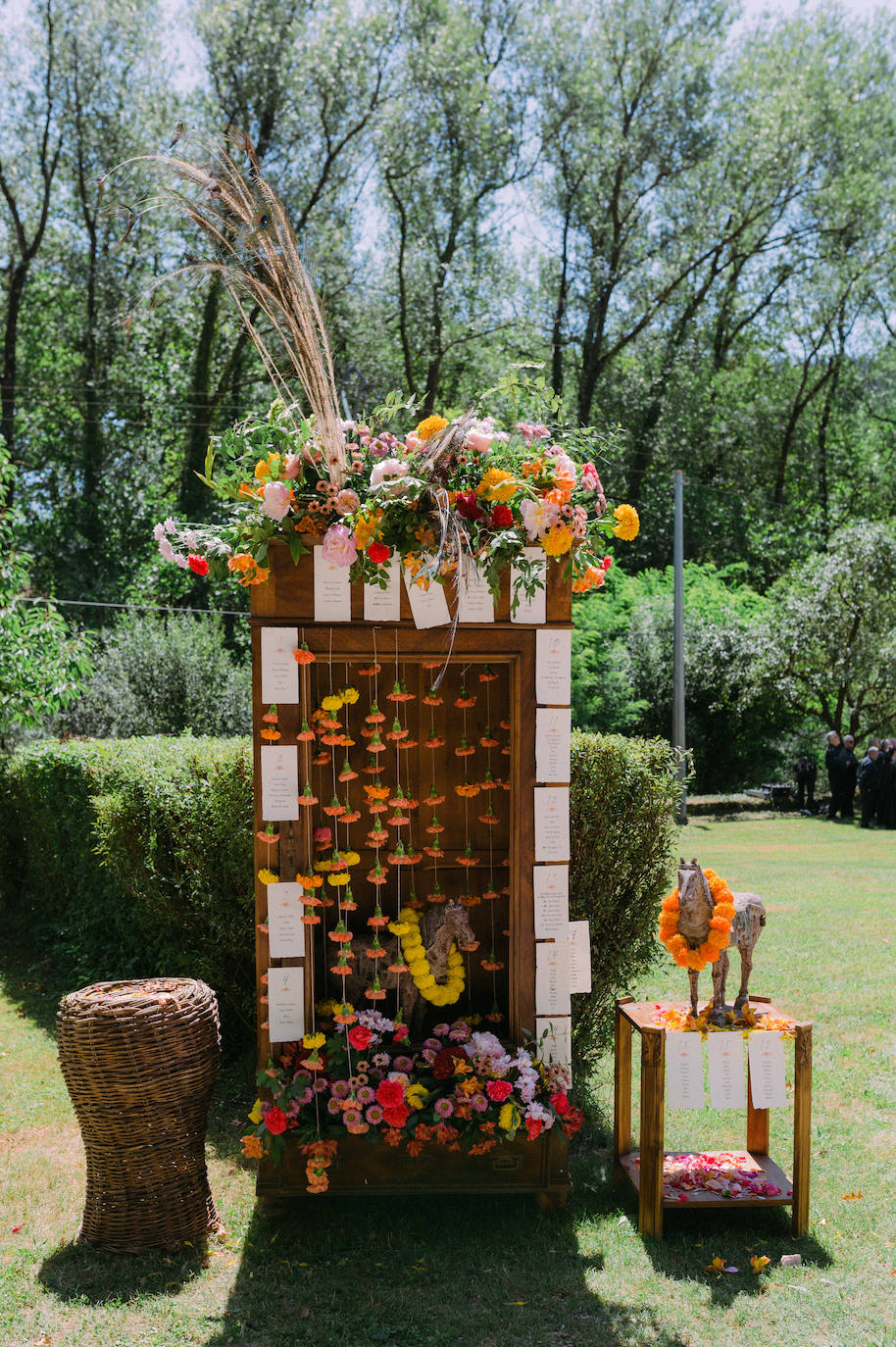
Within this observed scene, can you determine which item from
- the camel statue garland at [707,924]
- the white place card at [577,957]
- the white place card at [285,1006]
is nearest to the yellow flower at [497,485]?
the camel statue garland at [707,924]

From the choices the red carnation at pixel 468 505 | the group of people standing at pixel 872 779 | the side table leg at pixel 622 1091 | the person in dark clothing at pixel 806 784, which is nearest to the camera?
the red carnation at pixel 468 505

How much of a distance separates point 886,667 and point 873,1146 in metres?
14.2

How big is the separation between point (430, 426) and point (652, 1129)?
2423mm

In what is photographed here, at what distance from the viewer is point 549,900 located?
11.8ft

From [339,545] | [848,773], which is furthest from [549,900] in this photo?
[848,773]

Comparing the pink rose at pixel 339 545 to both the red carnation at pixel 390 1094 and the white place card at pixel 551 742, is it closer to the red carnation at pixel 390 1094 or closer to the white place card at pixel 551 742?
the white place card at pixel 551 742

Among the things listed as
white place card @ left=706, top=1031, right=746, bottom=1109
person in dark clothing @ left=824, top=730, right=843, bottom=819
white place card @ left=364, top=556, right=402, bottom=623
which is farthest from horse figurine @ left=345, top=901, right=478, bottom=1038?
person in dark clothing @ left=824, top=730, right=843, bottom=819

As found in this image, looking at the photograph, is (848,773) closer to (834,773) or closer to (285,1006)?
(834,773)

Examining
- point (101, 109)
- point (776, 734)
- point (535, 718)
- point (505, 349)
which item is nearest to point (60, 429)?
point (101, 109)

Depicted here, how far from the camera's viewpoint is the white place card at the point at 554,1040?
143 inches

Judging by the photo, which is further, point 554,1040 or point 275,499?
point 554,1040

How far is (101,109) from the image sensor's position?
61.5 feet

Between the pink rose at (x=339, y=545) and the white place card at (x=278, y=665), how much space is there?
1.04ft

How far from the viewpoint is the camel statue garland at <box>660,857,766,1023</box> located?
134 inches
